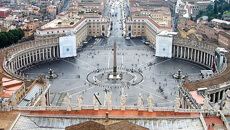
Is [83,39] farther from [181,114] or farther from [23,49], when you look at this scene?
[181,114]

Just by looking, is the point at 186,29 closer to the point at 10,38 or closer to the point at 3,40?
the point at 10,38

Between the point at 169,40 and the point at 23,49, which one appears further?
the point at 169,40

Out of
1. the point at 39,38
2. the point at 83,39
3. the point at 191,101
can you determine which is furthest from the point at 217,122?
the point at 83,39

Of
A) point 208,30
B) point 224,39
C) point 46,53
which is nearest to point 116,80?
point 46,53

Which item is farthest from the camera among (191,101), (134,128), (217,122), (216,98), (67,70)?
(67,70)

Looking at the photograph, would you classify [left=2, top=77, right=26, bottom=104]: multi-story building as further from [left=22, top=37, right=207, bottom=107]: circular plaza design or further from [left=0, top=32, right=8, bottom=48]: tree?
[left=0, top=32, right=8, bottom=48]: tree

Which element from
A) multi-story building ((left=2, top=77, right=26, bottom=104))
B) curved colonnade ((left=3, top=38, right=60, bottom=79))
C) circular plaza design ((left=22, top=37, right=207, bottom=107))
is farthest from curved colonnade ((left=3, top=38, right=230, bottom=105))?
multi-story building ((left=2, top=77, right=26, bottom=104))

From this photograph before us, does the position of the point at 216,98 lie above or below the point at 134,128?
below
